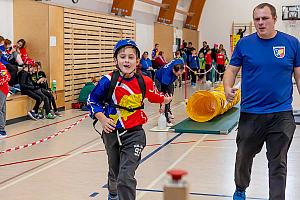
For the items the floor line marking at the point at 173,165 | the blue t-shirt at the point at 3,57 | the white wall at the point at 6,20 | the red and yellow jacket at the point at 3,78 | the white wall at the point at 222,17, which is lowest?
the floor line marking at the point at 173,165

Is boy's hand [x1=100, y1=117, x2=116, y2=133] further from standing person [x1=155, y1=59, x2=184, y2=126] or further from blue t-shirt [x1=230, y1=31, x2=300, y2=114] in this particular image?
standing person [x1=155, y1=59, x2=184, y2=126]

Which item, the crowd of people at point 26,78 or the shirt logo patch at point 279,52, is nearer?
the shirt logo patch at point 279,52

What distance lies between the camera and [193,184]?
5672mm

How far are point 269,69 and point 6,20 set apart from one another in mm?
9171

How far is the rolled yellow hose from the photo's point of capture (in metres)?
10.6

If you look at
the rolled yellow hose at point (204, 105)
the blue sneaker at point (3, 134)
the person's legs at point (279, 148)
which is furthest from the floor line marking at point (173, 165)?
the blue sneaker at point (3, 134)

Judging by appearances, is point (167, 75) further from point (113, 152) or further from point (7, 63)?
point (113, 152)

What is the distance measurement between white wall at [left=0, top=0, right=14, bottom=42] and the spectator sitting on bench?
1.12m

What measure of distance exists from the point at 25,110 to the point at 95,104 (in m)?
7.61

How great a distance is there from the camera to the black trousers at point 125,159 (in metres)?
3.89

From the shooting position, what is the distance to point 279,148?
13.3 ft

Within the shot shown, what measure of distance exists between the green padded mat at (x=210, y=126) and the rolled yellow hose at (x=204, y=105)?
160 millimetres

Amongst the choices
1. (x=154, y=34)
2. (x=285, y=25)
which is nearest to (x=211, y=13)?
(x=285, y=25)

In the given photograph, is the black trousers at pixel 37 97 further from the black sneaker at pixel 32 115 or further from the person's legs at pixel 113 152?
the person's legs at pixel 113 152
